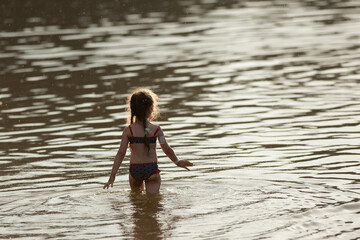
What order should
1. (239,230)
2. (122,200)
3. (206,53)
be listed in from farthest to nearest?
1. (206,53)
2. (122,200)
3. (239,230)

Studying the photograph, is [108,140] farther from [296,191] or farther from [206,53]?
[206,53]

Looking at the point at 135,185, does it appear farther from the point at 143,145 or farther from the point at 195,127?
the point at 195,127

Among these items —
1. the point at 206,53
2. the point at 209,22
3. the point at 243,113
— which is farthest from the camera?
the point at 209,22

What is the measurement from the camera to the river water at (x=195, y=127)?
7.98 m

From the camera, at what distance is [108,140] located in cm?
1218

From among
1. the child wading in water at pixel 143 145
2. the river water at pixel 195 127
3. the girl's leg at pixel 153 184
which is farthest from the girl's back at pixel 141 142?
the river water at pixel 195 127

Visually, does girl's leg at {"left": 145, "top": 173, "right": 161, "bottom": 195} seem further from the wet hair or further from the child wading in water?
the wet hair

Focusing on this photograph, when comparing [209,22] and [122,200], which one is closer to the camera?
[122,200]

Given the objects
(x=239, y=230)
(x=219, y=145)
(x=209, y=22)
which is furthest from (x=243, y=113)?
(x=209, y=22)

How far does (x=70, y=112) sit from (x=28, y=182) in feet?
15.0

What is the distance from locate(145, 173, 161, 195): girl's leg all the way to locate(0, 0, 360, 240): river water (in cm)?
12

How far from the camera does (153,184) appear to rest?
9.01m

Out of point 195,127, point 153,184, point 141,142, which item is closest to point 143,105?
point 141,142

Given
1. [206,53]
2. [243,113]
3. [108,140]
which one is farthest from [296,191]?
[206,53]
